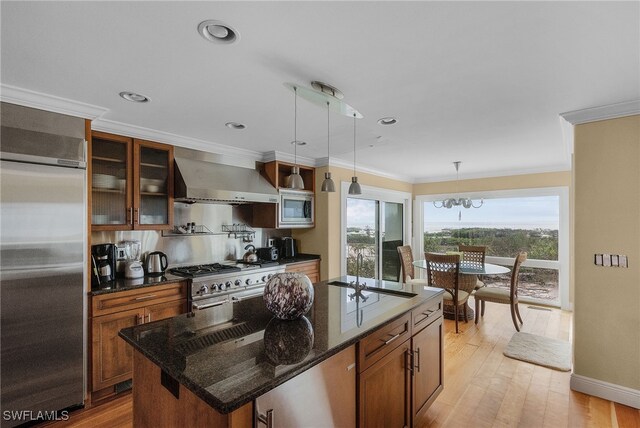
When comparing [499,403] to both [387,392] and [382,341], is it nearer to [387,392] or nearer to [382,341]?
[387,392]

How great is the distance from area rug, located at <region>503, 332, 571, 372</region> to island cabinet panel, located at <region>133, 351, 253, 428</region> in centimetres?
329

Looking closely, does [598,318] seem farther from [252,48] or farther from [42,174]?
[42,174]

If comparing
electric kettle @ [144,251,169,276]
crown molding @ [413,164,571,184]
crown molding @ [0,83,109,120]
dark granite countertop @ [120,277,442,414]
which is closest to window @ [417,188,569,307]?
crown molding @ [413,164,571,184]

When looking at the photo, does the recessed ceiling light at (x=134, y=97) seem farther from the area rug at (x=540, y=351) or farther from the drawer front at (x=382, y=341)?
the area rug at (x=540, y=351)

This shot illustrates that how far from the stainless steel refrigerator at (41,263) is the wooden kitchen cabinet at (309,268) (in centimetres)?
219

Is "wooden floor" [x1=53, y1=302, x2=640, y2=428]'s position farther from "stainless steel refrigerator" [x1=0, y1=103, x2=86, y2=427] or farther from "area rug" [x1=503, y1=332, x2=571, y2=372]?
"stainless steel refrigerator" [x1=0, y1=103, x2=86, y2=427]

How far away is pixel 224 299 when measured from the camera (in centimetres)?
321

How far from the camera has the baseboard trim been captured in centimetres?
236

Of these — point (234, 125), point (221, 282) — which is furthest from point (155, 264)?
point (234, 125)

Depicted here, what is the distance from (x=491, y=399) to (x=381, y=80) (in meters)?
2.63

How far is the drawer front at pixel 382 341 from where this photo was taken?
1538mm

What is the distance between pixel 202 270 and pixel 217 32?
2.44 meters

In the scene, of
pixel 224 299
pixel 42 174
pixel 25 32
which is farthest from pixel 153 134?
pixel 224 299

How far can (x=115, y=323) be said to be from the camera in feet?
8.34
